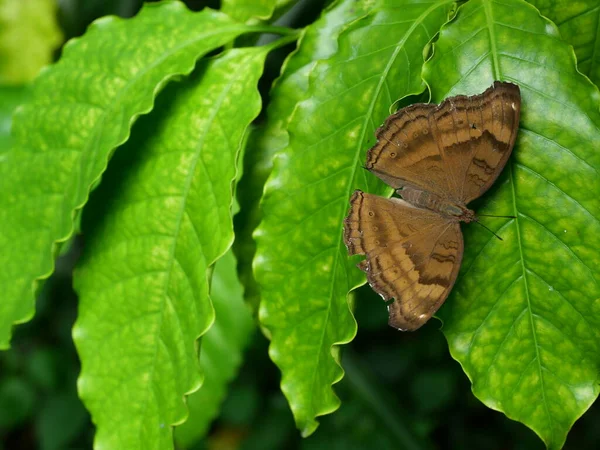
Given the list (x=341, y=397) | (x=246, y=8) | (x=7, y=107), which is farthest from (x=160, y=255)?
(x=341, y=397)

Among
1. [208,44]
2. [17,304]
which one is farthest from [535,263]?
[17,304]

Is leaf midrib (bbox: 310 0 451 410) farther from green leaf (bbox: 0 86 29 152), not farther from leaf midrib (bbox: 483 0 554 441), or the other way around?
green leaf (bbox: 0 86 29 152)

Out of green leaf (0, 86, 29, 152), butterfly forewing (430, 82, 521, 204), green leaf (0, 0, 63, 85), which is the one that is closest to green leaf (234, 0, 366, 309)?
butterfly forewing (430, 82, 521, 204)

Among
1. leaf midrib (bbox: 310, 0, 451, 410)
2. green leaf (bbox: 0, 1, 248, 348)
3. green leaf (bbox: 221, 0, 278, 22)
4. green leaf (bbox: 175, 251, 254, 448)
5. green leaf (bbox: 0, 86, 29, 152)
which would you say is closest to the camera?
leaf midrib (bbox: 310, 0, 451, 410)

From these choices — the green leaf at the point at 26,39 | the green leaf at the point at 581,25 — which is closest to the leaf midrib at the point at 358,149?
the green leaf at the point at 581,25

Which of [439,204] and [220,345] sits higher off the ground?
[439,204]

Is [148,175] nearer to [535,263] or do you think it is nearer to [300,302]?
[300,302]

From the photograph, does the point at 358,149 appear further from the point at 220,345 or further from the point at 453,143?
the point at 220,345
